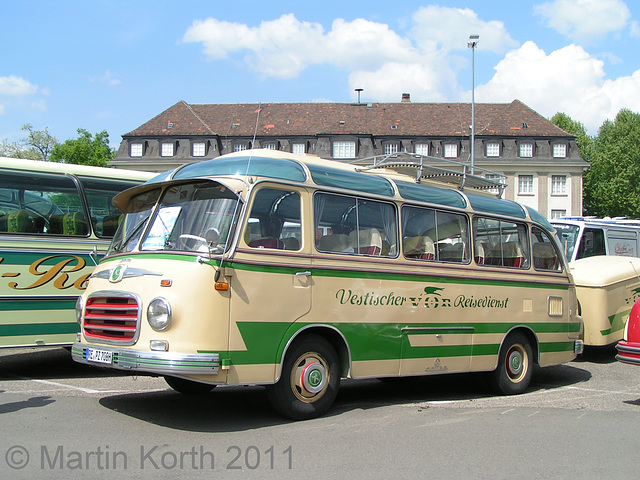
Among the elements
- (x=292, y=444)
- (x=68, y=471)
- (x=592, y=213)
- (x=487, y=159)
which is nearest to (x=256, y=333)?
(x=292, y=444)

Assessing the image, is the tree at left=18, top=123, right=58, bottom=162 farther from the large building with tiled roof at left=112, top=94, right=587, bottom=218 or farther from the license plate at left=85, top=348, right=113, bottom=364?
the license plate at left=85, top=348, right=113, bottom=364

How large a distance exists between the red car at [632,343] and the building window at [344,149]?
164 feet

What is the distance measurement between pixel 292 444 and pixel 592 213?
64.6 metres

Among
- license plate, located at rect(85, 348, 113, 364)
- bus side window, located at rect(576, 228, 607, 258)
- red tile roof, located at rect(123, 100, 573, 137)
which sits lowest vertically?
license plate, located at rect(85, 348, 113, 364)

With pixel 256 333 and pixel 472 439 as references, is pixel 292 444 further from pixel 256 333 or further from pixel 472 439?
pixel 472 439

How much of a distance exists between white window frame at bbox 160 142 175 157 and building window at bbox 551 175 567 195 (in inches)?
1346

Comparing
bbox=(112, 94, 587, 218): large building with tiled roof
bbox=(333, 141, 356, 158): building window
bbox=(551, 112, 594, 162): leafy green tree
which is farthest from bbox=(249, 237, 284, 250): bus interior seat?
bbox=(551, 112, 594, 162): leafy green tree

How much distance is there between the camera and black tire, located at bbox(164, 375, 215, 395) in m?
9.06

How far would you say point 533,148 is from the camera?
61.2 m

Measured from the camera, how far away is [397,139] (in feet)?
199

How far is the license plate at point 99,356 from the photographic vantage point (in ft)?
23.6

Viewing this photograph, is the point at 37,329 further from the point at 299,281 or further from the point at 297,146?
the point at 297,146

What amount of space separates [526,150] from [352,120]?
1590 cm

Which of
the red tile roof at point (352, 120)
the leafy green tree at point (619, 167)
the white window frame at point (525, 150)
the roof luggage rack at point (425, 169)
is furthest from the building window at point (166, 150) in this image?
the roof luggage rack at point (425, 169)
